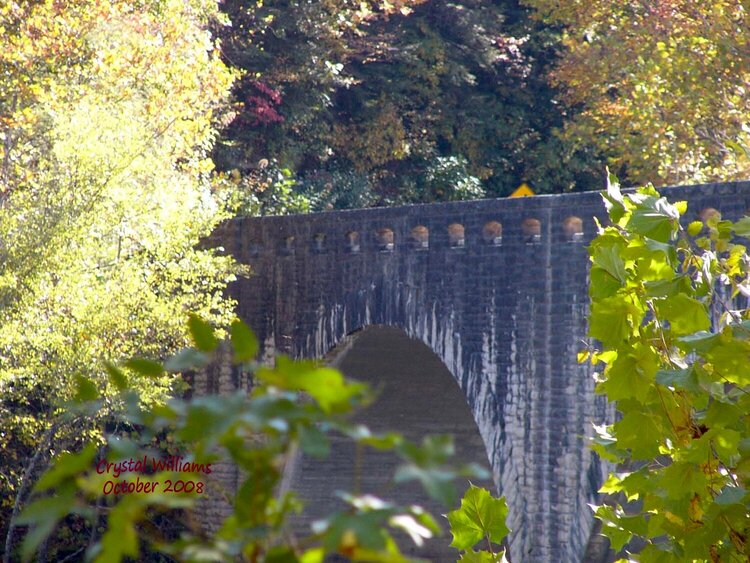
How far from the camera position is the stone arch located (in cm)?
1399

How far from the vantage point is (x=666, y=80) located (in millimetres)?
15461

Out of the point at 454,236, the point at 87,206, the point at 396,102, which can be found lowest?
the point at 454,236

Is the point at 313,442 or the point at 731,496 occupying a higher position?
the point at 313,442

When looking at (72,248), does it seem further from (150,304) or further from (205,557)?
(205,557)

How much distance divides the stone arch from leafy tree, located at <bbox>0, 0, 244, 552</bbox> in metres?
2.39

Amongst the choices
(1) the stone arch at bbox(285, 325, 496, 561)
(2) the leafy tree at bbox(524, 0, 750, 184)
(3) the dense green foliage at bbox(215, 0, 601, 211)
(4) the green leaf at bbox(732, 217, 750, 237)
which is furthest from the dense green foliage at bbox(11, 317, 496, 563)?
(3) the dense green foliage at bbox(215, 0, 601, 211)

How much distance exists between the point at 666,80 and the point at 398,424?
548cm

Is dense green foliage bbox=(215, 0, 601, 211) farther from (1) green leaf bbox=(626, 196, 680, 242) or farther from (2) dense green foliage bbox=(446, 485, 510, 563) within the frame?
(1) green leaf bbox=(626, 196, 680, 242)

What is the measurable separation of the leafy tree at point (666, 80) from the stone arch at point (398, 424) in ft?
13.6

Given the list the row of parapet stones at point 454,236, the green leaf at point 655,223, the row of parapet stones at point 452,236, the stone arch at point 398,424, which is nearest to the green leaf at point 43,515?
the green leaf at point 655,223

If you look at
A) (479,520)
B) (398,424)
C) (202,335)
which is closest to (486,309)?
(398,424)

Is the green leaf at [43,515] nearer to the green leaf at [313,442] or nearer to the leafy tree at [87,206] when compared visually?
the green leaf at [313,442]

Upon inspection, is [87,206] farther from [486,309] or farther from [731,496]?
[731,496]

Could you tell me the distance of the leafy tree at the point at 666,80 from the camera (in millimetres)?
14680
